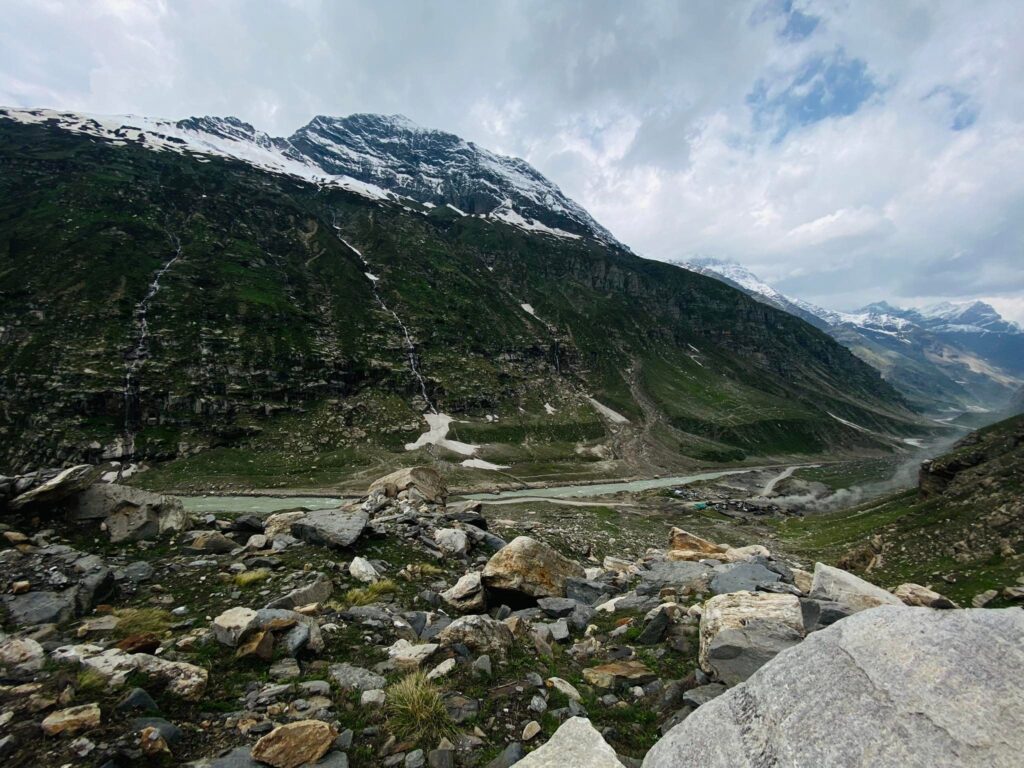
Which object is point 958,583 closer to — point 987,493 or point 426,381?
point 987,493

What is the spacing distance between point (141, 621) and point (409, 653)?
533cm

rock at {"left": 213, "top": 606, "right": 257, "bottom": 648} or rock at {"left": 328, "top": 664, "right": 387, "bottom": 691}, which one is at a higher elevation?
rock at {"left": 213, "top": 606, "right": 257, "bottom": 648}

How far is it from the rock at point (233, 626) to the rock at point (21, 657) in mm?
2193

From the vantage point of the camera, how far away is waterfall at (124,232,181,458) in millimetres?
94938

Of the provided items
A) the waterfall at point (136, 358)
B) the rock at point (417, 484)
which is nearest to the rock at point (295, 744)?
the rock at point (417, 484)

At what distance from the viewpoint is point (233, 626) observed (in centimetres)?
795

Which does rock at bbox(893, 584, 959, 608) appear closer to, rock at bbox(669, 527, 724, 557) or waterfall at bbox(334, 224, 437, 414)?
rock at bbox(669, 527, 724, 557)

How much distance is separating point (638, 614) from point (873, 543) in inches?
1322

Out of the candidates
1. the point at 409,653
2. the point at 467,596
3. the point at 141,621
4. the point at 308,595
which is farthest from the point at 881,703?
the point at 141,621

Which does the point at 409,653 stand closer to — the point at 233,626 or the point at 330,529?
Result: the point at 233,626

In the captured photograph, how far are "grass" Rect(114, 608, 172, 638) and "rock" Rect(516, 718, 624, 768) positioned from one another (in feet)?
23.8

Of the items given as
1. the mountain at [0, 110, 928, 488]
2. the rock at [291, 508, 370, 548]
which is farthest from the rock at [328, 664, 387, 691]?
the mountain at [0, 110, 928, 488]

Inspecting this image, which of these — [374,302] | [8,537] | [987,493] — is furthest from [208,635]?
[374,302]

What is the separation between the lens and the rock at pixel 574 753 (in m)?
4.95
